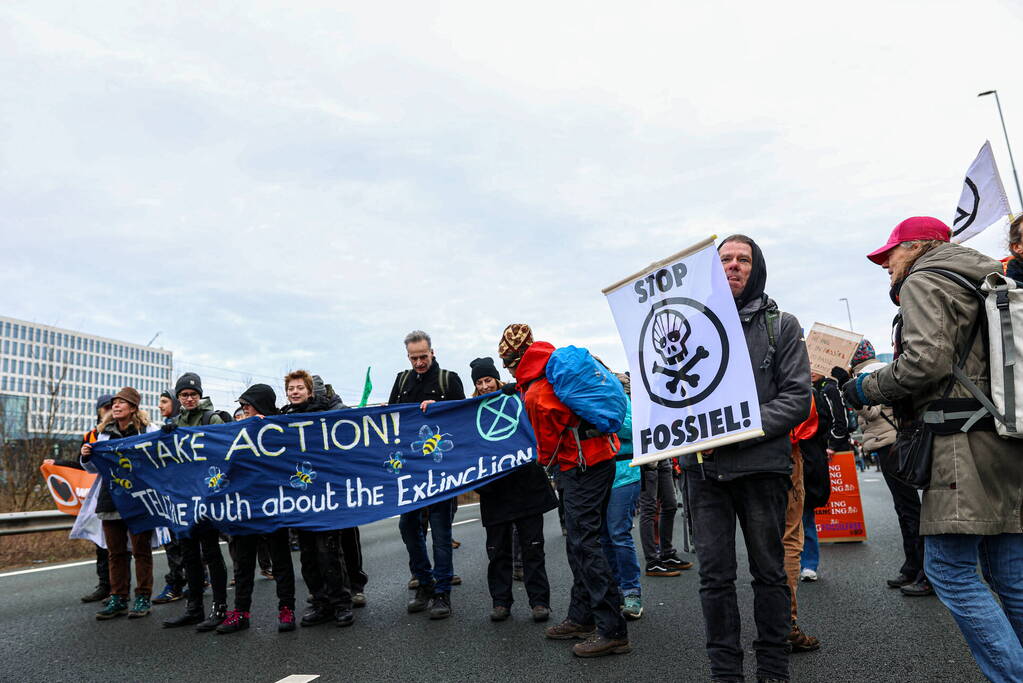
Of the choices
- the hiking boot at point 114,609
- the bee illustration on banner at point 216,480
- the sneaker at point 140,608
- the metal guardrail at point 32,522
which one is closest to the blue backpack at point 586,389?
the bee illustration on banner at point 216,480

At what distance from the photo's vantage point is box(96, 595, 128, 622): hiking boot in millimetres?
6395

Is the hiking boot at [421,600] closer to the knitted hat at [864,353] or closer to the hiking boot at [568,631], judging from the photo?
the hiking boot at [568,631]

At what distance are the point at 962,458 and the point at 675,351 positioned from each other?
128 cm

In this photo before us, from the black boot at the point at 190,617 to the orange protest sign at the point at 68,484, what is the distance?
2.65 meters

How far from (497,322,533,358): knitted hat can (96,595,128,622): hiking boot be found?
13.7 ft

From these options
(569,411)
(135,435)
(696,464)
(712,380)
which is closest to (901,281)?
(712,380)

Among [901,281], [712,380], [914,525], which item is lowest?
[914,525]

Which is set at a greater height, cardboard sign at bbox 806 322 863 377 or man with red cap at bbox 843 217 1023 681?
cardboard sign at bbox 806 322 863 377

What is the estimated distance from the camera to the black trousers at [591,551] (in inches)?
181

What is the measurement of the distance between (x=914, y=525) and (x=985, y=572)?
3279mm

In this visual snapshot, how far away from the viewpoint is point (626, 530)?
5.59 meters

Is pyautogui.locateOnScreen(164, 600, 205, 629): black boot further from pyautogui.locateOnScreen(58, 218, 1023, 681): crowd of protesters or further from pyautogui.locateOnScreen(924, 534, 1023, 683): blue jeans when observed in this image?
pyautogui.locateOnScreen(924, 534, 1023, 683): blue jeans

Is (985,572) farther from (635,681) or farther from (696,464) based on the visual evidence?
(635,681)

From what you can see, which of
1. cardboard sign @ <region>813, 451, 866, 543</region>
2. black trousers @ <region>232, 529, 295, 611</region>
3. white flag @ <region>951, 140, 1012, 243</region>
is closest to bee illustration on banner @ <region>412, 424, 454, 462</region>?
black trousers @ <region>232, 529, 295, 611</region>
